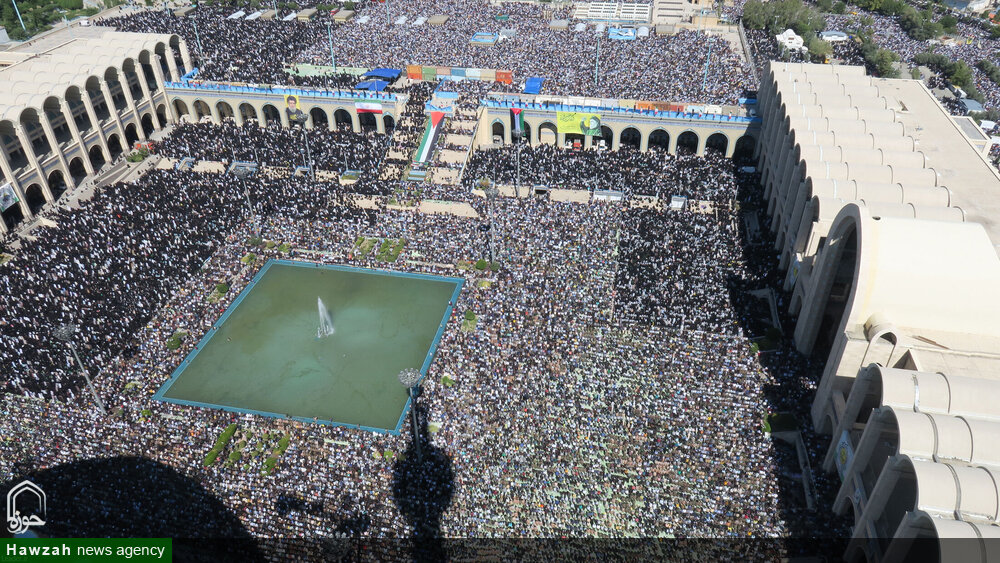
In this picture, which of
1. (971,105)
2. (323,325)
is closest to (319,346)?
(323,325)

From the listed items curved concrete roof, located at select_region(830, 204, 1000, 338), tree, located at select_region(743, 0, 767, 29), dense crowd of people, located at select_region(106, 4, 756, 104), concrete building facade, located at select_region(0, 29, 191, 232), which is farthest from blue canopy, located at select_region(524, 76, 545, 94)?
curved concrete roof, located at select_region(830, 204, 1000, 338)

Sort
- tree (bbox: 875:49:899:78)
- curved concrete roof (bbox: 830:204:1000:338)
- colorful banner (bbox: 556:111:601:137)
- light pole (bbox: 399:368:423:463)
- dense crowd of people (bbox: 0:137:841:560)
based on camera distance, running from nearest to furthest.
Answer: dense crowd of people (bbox: 0:137:841:560), curved concrete roof (bbox: 830:204:1000:338), light pole (bbox: 399:368:423:463), colorful banner (bbox: 556:111:601:137), tree (bbox: 875:49:899:78)

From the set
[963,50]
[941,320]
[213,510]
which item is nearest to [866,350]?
[941,320]

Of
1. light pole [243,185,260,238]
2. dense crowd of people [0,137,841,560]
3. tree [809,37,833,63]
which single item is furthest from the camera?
tree [809,37,833,63]

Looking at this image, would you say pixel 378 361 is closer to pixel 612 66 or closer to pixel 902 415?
pixel 902 415

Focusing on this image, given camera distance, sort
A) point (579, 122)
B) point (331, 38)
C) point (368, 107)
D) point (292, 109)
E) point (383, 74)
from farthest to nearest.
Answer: point (331, 38)
point (383, 74)
point (292, 109)
point (368, 107)
point (579, 122)

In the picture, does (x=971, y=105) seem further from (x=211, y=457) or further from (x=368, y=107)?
(x=211, y=457)

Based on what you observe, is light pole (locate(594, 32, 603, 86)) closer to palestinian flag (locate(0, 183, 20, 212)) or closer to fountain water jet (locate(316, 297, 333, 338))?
fountain water jet (locate(316, 297, 333, 338))
